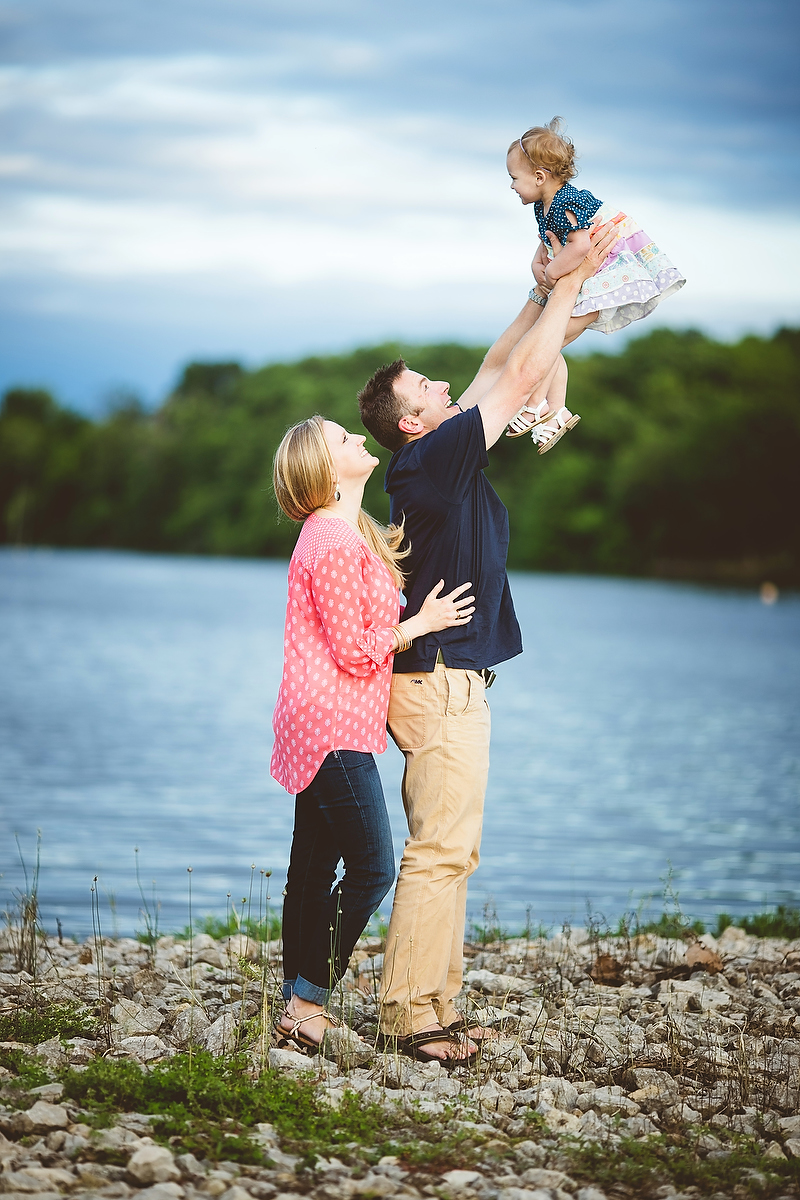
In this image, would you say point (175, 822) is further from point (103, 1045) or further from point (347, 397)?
point (347, 397)

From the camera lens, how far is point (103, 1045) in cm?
464

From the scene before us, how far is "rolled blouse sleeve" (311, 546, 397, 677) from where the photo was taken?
177 inches

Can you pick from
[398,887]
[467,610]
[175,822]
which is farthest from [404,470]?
[175,822]

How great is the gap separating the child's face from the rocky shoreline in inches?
126

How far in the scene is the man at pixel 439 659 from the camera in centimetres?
463

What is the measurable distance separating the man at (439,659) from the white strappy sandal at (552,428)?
336 millimetres

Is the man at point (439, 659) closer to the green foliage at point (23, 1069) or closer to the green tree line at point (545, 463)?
the green foliage at point (23, 1069)

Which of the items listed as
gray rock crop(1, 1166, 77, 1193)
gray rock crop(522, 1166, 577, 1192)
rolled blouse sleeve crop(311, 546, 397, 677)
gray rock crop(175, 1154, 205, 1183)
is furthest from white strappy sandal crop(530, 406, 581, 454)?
gray rock crop(1, 1166, 77, 1193)

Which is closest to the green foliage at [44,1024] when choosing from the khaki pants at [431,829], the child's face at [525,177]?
the khaki pants at [431,829]

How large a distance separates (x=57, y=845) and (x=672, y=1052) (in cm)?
749

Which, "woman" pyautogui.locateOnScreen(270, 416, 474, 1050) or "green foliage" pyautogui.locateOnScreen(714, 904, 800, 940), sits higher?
"woman" pyautogui.locateOnScreen(270, 416, 474, 1050)

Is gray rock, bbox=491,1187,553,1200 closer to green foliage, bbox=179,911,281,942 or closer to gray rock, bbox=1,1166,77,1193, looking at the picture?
gray rock, bbox=1,1166,77,1193

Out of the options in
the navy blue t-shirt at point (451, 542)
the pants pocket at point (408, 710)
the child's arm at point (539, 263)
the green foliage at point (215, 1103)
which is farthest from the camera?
the child's arm at point (539, 263)

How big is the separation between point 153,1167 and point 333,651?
68.9 inches
